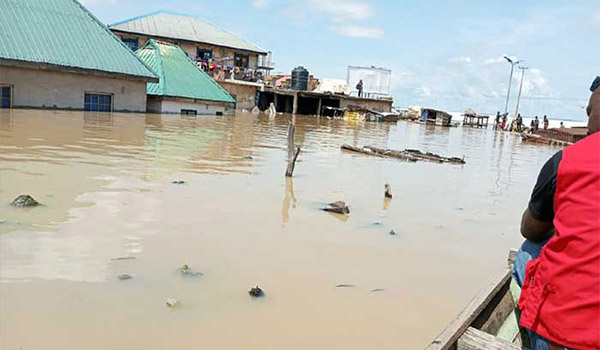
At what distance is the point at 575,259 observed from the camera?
81.0 inches

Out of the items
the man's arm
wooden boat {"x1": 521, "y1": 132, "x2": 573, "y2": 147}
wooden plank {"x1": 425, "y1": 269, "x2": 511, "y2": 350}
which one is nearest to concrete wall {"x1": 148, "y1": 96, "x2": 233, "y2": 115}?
wooden boat {"x1": 521, "y1": 132, "x2": 573, "y2": 147}

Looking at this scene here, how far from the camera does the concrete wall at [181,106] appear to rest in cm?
2941

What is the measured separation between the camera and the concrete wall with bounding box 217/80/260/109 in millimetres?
44469

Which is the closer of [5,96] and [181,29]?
[5,96]

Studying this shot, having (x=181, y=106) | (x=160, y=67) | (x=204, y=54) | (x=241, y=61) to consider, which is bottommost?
(x=181, y=106)

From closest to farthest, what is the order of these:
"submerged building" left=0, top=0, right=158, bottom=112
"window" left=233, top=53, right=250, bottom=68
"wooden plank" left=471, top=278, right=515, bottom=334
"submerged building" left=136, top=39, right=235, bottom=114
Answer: "wooden plank" left=471, top=278, right=515, bottom=334 < "submerged building" left=0, top=0, right=158, bottom=112 < "submerged building" left=136, top=39, right=235, bottom=114 < "window" left=233, top=53, right=250, bottom=68

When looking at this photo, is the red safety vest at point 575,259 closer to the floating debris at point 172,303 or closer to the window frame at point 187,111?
the floating debris at point 172,303

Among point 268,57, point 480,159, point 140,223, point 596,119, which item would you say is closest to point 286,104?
point 268,57

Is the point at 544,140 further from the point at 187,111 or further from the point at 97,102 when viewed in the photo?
the point at 97,102

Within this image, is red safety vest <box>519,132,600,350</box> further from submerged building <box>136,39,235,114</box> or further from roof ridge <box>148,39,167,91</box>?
roof ridge <box>148,39,167,91</box>

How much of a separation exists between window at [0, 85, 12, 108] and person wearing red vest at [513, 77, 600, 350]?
2406 centimetres

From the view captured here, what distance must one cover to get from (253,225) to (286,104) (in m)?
43.4

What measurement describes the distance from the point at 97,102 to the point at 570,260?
87.0 ft

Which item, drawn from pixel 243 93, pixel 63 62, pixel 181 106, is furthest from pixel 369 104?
pixel 63 62
